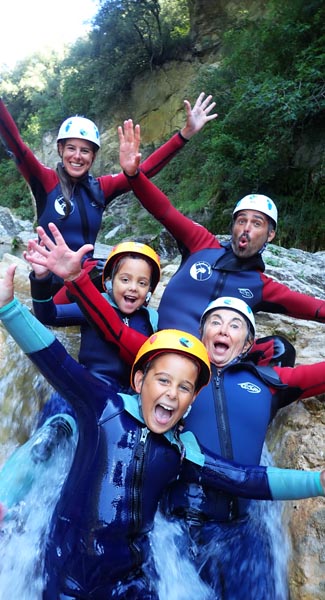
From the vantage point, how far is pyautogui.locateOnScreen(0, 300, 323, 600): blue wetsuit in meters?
2.08

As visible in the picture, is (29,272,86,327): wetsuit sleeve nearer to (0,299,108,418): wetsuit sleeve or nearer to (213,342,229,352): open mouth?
(0,299,108,418): wetsuit sleeve

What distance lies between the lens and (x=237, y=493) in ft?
7.65

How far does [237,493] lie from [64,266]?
4.84 ft

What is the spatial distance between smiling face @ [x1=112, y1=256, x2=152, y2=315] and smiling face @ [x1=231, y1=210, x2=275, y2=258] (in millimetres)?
885

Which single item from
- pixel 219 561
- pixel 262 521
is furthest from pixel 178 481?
pixel 262 521

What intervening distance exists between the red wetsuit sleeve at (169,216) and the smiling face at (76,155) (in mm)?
548

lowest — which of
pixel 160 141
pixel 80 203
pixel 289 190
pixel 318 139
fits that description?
pixel 80 203

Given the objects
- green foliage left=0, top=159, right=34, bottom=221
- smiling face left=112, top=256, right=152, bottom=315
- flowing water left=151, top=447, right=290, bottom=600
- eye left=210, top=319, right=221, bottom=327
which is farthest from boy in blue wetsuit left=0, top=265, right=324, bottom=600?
green foliage left=0, top=159, right=34, bottom=221

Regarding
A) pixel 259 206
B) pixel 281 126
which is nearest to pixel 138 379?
pixel 259 206

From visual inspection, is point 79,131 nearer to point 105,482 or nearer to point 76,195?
point 76,195

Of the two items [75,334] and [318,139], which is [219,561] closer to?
[75,334]

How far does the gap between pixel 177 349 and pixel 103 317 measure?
0.59 meters

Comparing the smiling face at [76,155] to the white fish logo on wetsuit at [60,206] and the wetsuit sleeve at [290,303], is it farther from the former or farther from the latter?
the wetsuit sleeve at [290,303]

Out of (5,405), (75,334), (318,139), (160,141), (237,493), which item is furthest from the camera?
(160,141)
